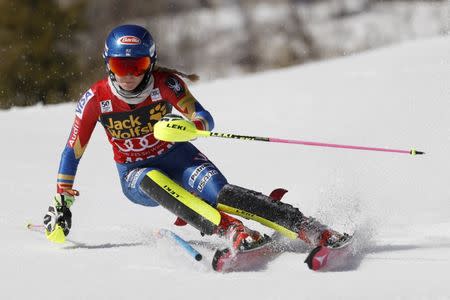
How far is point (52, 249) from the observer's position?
5.01 meters

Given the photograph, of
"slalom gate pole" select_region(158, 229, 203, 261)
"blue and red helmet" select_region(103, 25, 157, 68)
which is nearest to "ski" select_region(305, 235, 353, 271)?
"slalom gate pole" select_region(158, 229, 203, 261)

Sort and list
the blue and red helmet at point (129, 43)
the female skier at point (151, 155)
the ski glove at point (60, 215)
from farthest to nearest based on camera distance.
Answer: the ski glove at point (60, 215), the blue and red helmet at point (129, 43), the female skier at point (151, 155)

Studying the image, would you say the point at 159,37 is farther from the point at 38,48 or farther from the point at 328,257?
the point at 328,257

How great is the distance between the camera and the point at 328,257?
4.29 m

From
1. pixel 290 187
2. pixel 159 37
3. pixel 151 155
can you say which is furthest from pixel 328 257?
pixel 159 37

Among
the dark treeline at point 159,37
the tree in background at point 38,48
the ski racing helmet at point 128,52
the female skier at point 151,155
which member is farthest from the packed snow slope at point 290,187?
the tree in background at point 38,48

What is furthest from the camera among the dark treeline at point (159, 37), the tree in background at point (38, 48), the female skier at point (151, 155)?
the tree in background at point (38, 48)

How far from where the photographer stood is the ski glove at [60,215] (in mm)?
5062

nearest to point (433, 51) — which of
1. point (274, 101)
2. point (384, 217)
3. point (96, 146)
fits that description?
point (274, 101)

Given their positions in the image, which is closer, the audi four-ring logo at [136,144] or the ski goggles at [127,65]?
the ski goggles at [127,65]

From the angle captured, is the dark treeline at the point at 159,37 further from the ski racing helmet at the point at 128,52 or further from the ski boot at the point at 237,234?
the ski boot at the point at 237,234

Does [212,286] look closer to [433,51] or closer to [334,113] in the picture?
[334,113]

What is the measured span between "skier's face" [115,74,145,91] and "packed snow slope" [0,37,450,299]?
0.88m

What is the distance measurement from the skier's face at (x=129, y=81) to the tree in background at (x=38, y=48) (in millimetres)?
19527
